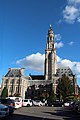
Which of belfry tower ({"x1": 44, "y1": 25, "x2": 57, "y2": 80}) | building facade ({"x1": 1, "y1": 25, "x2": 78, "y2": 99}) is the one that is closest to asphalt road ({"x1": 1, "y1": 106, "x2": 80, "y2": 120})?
building facade ({"x1": 1, "y1": 25, "x2": 78, "y2": 99})

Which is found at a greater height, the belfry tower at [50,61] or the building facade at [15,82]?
the belfry tower at [50,61]

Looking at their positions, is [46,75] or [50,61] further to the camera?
[46,75]

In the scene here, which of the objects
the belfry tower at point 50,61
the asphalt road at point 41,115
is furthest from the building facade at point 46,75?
the asphalt road at point 41,115

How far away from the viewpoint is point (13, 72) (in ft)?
478

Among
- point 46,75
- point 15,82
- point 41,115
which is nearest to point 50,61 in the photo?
point 46,75

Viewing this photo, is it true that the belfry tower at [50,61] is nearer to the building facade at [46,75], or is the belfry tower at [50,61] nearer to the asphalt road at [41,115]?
the building facade at [46,75]

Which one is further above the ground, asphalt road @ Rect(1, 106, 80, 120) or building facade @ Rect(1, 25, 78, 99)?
building facade @ Rect(1, 25, 78, 99)

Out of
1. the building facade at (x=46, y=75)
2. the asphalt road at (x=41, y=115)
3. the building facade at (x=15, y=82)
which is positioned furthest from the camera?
the building facade at (x=46, y=75)

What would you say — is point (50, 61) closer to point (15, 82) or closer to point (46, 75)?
point (46, 75)

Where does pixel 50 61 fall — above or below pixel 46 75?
above

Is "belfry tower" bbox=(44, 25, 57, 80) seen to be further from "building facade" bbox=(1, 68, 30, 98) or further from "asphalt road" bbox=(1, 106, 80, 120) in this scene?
"asphalt road" bbox=(1, 106, 80, 120)

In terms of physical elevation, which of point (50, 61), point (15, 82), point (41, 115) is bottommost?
point (41, 115)

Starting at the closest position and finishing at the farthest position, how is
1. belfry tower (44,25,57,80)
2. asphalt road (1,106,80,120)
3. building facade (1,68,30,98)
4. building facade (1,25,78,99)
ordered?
asphalt road (1,106,80,120) < building facade (1,68,30,98) < building facade (1,25,78,99) < belfry tower (44,25,57,80)

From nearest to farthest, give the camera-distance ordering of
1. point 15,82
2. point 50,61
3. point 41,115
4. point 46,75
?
point 41,115 < point 15,82 < point 50,61 < point 46,75
